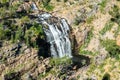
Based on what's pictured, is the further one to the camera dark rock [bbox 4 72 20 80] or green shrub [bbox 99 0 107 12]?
green shrub [bbox 99 0 107 12]

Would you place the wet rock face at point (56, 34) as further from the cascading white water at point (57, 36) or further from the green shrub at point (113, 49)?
the green shrub at point (113, 49)

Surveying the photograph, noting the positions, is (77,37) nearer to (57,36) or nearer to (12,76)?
(57,36)

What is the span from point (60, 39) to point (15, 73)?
10.7 meters

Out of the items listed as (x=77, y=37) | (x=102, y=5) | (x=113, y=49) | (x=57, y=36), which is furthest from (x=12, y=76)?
(x=102, y=5)

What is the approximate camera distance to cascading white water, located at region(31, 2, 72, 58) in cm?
5891

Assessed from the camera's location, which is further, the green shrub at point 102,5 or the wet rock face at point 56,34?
the green shrub at point 102,5

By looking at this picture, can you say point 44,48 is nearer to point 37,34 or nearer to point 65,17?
point 37,34

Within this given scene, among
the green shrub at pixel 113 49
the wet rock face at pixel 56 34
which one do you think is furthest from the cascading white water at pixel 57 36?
the green shrub at pixel 113 49

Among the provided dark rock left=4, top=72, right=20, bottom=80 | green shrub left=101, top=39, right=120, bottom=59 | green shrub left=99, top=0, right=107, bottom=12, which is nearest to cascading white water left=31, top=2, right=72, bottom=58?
green shrub left=101, top=39, right=120, bottom=59

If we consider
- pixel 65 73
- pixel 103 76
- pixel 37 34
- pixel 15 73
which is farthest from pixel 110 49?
pixel 15 73

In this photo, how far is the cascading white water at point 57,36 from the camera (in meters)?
58.9

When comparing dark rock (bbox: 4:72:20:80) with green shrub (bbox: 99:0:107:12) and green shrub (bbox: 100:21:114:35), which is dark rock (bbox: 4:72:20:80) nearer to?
green shrub (bbox: 100:21:114:35)

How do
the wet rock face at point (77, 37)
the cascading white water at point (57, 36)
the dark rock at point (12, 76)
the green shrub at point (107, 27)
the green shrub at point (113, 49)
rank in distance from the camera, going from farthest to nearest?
the green shrub at point (107, 27) < the wet rock face at point (77, 37) < the green shrub at point (113, 49) < the cascading white water at point (57, 36) < the dark rock at point (12, 76)

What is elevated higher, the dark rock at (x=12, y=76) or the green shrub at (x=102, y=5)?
the green shrub at (x=102, y=5)
